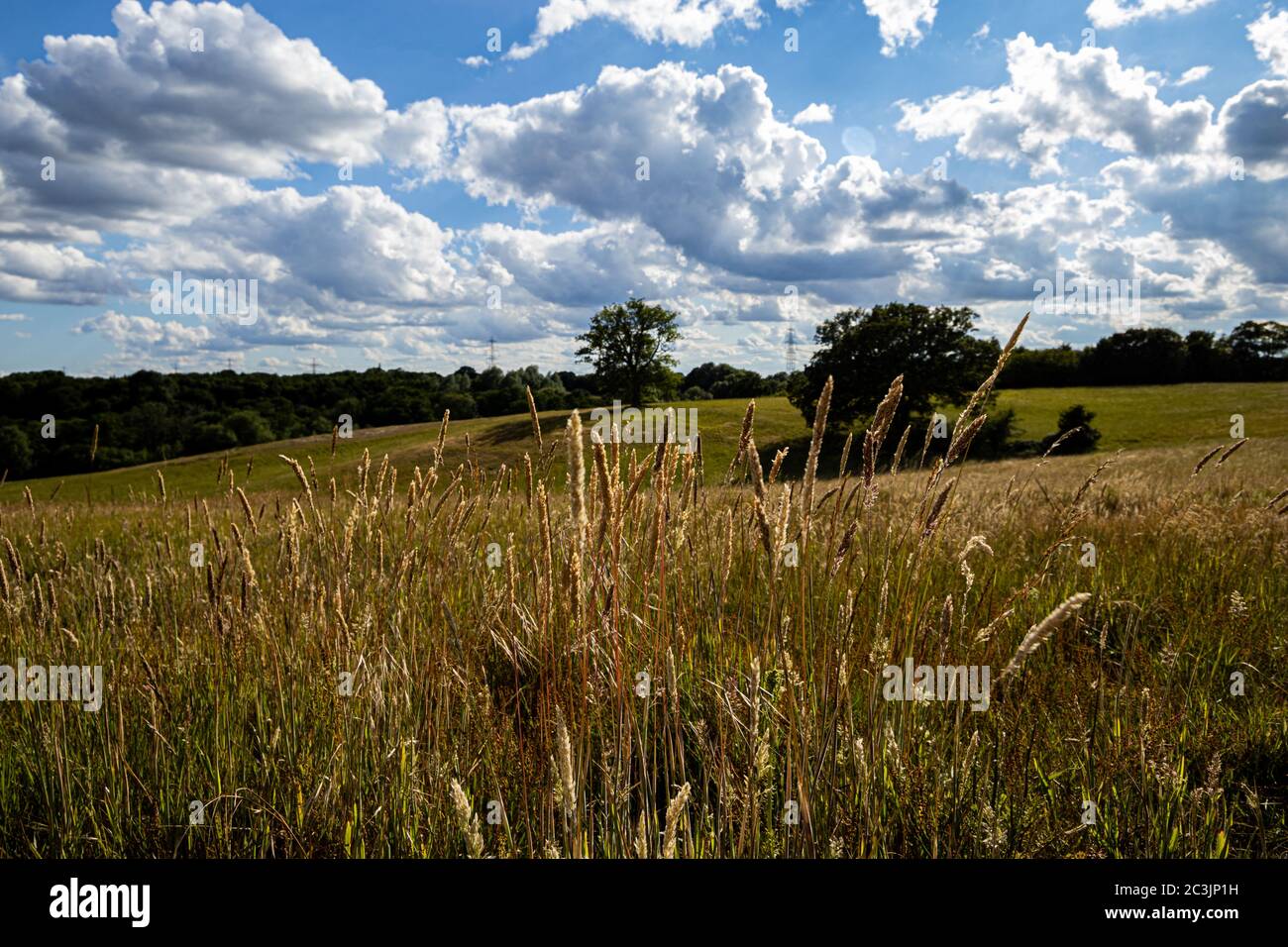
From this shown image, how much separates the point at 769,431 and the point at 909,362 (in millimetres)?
10309

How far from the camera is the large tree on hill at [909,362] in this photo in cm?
4419

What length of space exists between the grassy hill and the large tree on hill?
120 inches

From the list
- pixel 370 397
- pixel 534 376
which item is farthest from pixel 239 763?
pixel 534 376

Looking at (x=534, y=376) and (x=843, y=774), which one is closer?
(x=843, y=774)

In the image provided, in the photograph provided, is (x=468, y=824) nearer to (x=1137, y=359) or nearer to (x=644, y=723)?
(x=644, y=723)

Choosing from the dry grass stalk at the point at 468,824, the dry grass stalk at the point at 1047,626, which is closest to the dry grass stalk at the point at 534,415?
the dry grass stalk at the point at 468,824

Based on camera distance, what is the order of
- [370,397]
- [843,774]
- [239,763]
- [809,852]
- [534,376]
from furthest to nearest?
1. [534,376]
2. [370,397]
3. [239,763]
4. [843,774]
5. [809,852]

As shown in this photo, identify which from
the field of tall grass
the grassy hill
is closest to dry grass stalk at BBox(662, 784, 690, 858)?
the field of tall grass

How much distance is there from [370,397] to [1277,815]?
2789 inches

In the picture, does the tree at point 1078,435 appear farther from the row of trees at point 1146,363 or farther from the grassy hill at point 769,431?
the row of trees at point 1146,363

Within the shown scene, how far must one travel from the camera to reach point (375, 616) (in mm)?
3291

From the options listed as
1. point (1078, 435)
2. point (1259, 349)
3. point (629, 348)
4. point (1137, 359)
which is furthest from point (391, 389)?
point (1259, 349)

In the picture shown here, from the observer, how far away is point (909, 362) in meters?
44.8
